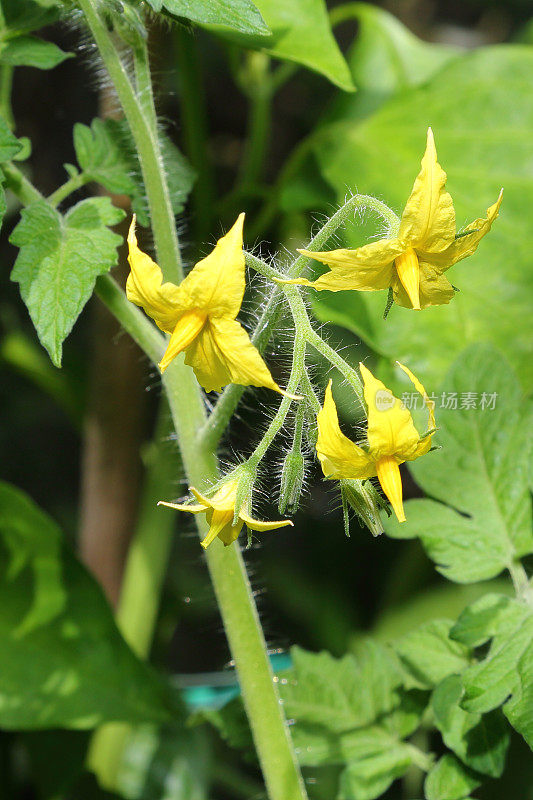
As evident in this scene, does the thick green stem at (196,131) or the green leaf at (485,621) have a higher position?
the thick green stem at (196,131)

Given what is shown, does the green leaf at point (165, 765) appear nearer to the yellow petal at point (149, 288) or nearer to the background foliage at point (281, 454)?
the background foliage at point (281, 454)

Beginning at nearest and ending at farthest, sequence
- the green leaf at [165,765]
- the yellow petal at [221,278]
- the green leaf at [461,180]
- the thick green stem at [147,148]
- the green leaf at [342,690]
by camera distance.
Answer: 1. the yellow petal at [221,278]
2. the thick green stem at [147,148]
3. the green leaf at [342,690]
4. the green leaf at [461,180]
5. the green leaf at [165,765]

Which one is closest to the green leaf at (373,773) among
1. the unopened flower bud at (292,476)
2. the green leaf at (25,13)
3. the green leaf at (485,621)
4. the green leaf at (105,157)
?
the green leaf at (485,621)

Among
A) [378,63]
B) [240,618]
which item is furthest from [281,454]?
[378,63]

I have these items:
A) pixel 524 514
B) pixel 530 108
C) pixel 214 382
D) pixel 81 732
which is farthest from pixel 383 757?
pixel 530 108

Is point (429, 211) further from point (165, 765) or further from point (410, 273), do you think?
point (165, 765)

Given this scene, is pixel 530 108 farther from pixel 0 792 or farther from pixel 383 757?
pixel 0 792

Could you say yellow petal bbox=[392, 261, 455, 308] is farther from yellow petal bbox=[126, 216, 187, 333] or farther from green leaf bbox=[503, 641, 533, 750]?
green leaf bbox=[503, 641, 533, 750]

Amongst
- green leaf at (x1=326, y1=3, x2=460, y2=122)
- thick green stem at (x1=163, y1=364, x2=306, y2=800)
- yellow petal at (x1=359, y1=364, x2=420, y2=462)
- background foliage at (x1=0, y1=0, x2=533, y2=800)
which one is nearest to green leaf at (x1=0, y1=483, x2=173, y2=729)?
background foliage at (x1=0, y1=0, x2=533, y2=800)
